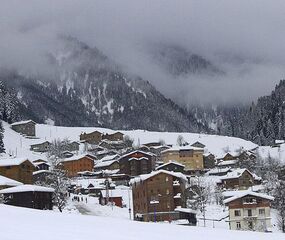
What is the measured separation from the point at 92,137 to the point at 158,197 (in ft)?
286

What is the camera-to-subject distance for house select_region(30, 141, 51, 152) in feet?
417

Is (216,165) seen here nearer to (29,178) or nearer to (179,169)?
(179,169)

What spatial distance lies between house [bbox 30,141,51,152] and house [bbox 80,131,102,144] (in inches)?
880

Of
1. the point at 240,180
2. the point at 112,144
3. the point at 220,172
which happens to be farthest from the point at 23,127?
the point at 240,180

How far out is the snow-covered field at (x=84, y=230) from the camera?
26.1 feet

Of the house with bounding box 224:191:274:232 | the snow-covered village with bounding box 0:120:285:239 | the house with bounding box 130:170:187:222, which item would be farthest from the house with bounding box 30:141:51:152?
the house with bounding box 224:191:274:232

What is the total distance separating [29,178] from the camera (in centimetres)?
7400

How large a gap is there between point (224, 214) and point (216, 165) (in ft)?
195

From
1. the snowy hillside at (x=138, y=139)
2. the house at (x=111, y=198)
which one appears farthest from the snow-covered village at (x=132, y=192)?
the snowy hillside at (x=138, y=139)

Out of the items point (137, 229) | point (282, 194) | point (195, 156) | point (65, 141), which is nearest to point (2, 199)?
point (282, 194)

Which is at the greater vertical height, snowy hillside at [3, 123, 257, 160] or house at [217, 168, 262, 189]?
snowy hillside at [3, 123, 257, 160]

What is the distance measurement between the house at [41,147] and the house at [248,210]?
75.2 m

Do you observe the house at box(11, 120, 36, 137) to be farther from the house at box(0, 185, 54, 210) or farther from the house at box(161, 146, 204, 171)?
the house at box(0, 185, 54, 210)

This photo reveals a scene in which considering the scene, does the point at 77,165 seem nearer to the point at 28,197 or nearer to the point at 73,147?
the point at 73,147
